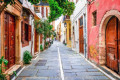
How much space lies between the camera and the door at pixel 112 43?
4.81m

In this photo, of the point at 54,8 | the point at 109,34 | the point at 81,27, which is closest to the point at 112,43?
the point at 109,34

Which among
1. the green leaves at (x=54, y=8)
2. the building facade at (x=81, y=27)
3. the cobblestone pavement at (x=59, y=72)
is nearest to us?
the cobblestone pavement at (x=59, y=72)

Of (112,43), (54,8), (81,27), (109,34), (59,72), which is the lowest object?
(59,72)

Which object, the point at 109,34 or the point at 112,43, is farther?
the point at 109,34

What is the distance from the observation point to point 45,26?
41.5 feet

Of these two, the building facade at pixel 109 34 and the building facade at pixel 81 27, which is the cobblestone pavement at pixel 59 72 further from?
the building facade at pixel 81 27

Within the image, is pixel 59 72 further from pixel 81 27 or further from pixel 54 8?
pixel 54 8

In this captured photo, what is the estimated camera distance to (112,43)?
17.1ft

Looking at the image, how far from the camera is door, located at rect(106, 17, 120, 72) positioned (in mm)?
4812

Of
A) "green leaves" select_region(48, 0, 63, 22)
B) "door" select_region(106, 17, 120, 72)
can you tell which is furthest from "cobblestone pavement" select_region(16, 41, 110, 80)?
"green leaves" select_region(48, 0, 63, 22)

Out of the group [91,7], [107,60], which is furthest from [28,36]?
[107,60]

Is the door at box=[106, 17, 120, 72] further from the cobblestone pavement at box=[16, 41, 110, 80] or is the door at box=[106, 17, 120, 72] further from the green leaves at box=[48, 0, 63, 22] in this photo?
the green leaves at box=[48, 0, 63, 22]

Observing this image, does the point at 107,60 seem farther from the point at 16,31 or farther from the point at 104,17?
the point at 16,31

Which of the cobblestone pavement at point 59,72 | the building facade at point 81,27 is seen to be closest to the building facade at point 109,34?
the cobblestone pavement at point 59,72
